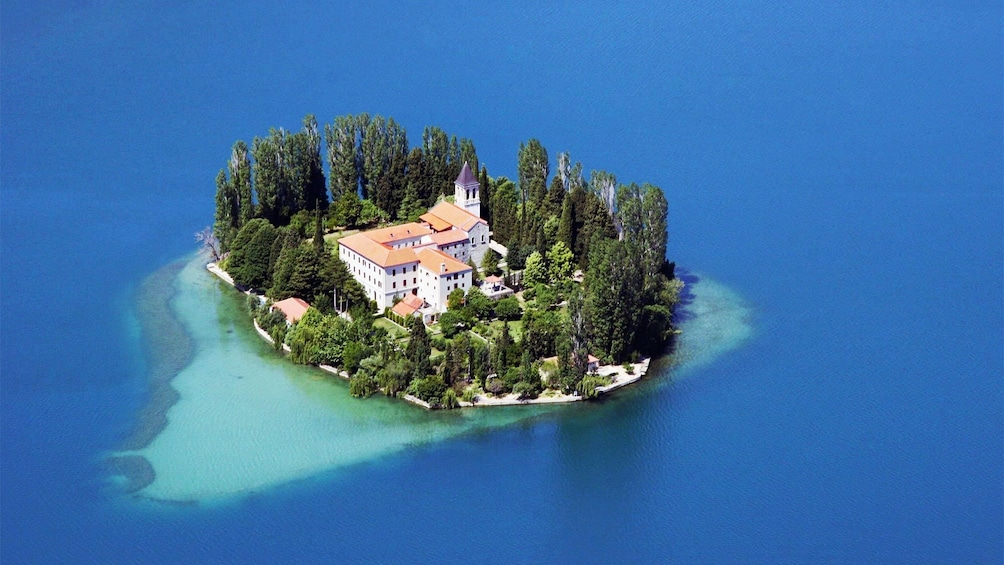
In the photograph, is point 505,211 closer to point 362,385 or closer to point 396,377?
point 396,377

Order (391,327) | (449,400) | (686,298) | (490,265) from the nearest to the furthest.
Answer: (449,400) → (391,327) → (490,265) → (686,298)

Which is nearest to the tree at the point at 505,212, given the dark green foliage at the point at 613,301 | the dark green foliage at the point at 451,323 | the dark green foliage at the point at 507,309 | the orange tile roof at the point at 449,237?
the orange tile roof at the point at 449,237

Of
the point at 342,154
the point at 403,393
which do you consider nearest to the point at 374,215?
the point at 342,154

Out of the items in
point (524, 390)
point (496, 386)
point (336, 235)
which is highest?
point (336, 235)

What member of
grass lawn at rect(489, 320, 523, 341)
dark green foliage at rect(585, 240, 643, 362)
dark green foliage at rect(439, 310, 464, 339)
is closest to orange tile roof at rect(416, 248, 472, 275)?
dark green foliage at rect(439, 310, 464, 339)

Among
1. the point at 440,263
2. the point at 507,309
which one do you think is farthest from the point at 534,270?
the point at 440,263

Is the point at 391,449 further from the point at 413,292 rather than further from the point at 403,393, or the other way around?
the point at 413,292

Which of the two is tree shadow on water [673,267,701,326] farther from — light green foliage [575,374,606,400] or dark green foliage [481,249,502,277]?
light green foliage [575,374,606,400]

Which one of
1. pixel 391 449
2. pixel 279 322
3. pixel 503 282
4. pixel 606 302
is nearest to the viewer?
pixel 391 449
